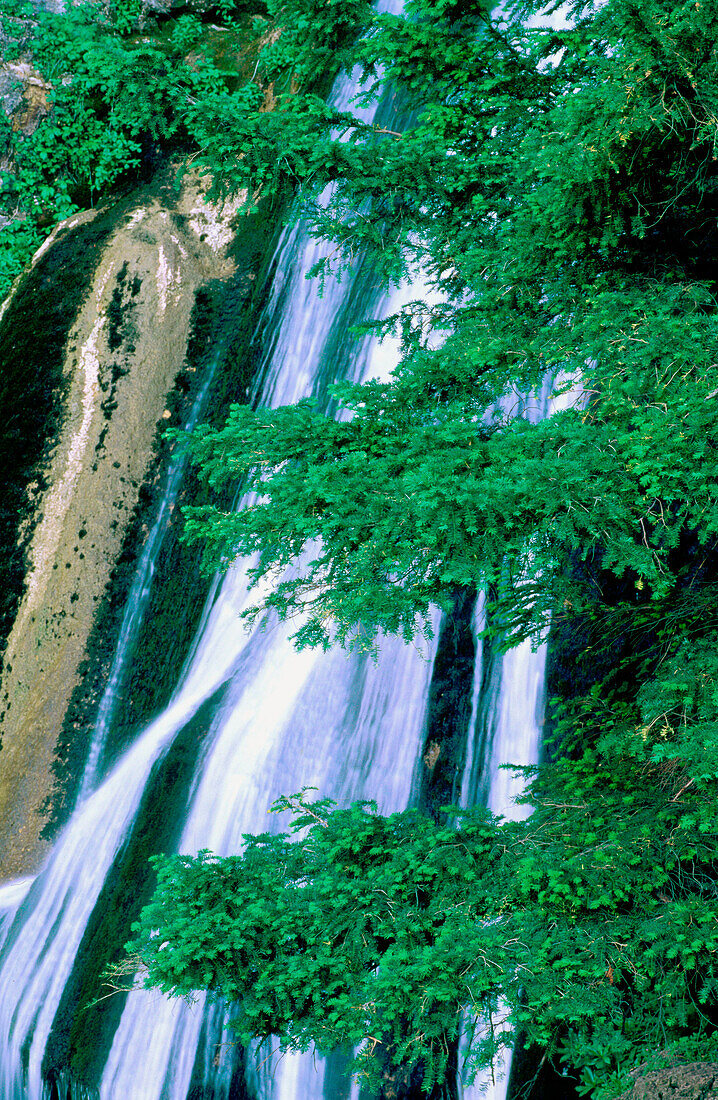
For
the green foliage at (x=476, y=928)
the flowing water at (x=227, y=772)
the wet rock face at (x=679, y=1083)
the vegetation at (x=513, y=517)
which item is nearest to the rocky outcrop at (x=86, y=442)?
the flowing water at (x=227, y=772)

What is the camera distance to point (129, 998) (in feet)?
Result: 18.2

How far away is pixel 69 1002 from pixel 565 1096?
3.57 meters

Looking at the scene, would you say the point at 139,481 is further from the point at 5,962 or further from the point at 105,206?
the point at 5,962

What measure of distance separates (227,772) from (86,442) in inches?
139

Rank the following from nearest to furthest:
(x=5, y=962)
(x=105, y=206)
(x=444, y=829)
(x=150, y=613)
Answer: (x=444, y=829), (x=5, y=962), (x=150, y=613), (x=105, y=206)

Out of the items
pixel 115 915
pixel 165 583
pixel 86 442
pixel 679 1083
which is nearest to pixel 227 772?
pixel 115 915

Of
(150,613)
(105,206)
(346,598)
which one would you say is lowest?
(346,598)

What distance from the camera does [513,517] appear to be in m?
2.45

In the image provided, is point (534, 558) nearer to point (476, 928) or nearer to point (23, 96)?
point (476, 928)

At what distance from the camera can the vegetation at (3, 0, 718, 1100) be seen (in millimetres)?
2475

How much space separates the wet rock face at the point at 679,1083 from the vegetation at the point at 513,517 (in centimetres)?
14

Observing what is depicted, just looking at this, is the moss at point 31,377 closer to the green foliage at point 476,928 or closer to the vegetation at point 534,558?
the vegetation at point 534,558

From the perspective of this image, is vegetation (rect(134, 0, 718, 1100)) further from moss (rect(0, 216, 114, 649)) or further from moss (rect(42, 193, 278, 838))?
moss (rect(0, 216, 114, 649))

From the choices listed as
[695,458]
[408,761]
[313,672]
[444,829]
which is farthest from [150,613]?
[695,458]
